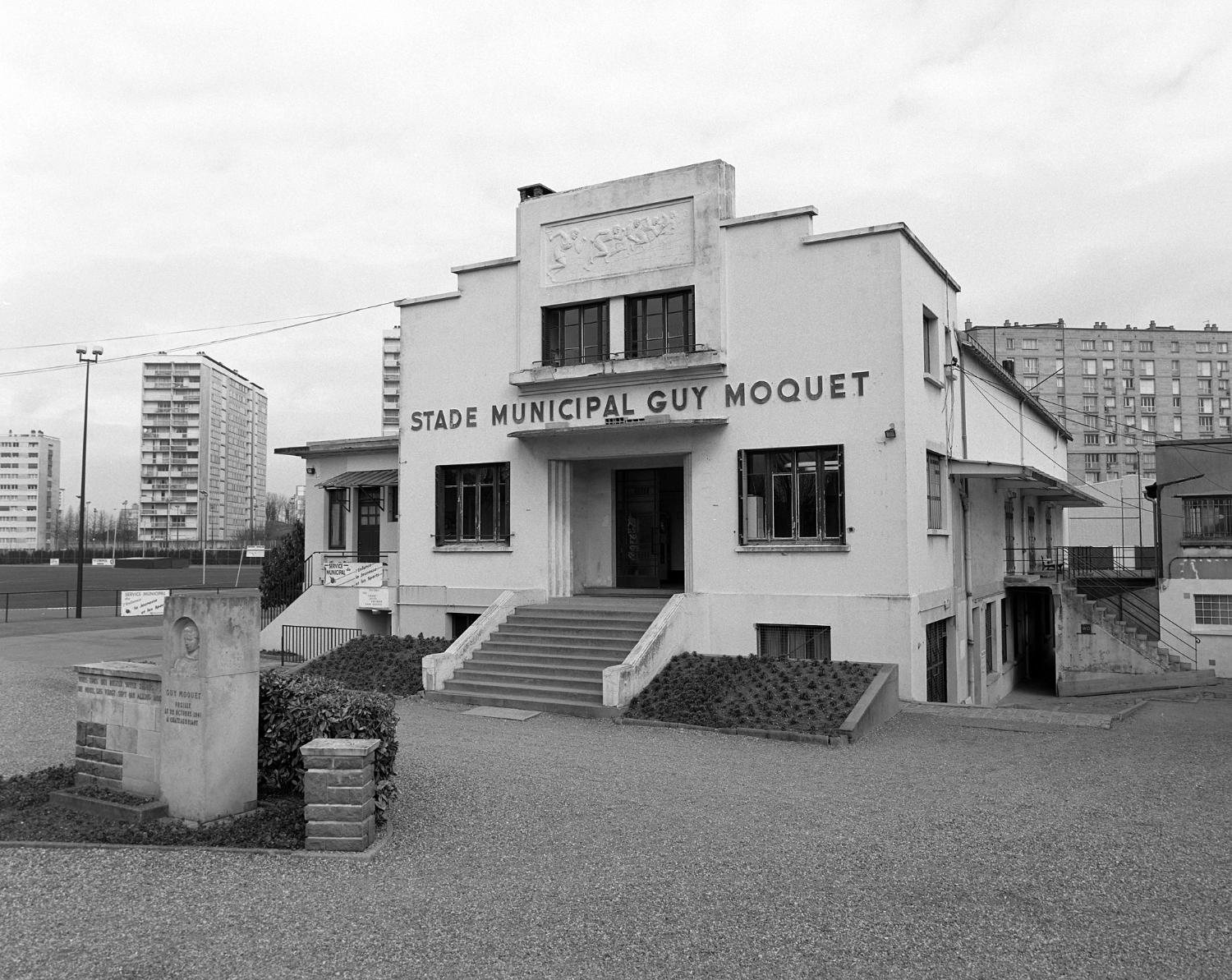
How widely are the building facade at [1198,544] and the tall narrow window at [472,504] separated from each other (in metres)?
20.4

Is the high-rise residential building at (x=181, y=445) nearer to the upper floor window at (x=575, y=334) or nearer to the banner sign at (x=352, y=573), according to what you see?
the banner sign at (x=352, y=573)

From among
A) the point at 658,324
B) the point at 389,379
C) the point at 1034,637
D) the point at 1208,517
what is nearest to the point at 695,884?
the point at 658,324

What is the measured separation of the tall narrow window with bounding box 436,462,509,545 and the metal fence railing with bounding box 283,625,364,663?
3595 millimetres

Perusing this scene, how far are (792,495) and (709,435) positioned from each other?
77.6 inches

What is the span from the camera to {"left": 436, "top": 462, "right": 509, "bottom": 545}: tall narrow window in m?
20.3

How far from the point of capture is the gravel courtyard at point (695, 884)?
5922mm

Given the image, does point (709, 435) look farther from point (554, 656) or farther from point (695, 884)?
point (695, 884)

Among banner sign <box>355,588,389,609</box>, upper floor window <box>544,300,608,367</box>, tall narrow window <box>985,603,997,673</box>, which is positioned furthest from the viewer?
tall narrow window <box>985,603,997,673</box>

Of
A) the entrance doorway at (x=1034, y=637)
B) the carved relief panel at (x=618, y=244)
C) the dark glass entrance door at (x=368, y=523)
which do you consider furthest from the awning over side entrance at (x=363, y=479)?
the entrance doorway at (x=1034, y=637)

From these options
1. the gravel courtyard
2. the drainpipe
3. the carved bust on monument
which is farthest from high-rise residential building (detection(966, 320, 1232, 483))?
the carved bust on monument

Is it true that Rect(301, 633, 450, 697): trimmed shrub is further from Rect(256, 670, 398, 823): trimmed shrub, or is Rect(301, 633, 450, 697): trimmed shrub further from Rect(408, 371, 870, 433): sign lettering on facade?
Rect(256, 670, 398, 823): trimmed shrub

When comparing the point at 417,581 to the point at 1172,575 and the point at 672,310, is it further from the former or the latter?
the point at 1172,575

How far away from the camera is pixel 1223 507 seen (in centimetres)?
2906

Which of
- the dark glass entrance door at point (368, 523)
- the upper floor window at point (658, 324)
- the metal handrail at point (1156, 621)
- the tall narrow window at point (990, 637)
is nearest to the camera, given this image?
the upper floor window at point (658, 324)
